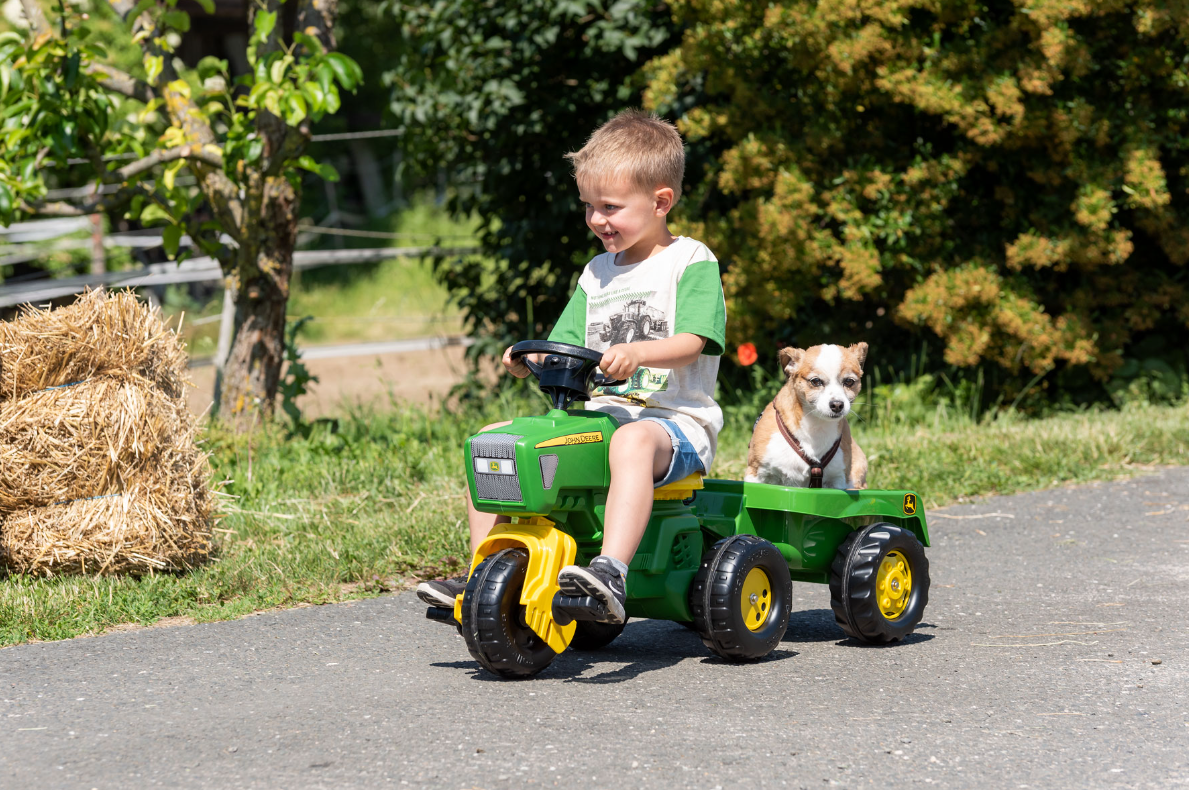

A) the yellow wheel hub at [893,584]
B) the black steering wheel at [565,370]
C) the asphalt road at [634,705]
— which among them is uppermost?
the black steering wheel at [565,370]

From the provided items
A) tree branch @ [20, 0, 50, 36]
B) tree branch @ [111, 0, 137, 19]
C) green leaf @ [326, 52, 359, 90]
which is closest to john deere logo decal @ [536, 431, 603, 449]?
green leaf @ [326, 52, 359, 90]

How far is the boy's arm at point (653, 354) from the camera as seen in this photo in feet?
11.2

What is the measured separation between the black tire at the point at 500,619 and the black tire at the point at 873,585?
997 millimetres

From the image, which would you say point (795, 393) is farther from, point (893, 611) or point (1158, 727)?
point (1158, 727)

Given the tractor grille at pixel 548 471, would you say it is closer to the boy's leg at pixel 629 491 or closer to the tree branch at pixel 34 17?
the boy's leg at pixel 629 491

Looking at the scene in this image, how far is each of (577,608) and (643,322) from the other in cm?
98

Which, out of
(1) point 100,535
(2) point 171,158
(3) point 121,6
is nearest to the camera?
(1) point 100,535

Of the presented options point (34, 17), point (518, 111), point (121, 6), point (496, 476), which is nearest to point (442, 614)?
point (496, 476)

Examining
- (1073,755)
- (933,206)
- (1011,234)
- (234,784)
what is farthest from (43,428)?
(1011,234)

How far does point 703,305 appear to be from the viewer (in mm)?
3717

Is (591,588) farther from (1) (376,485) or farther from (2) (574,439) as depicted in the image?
(1) (376,485)

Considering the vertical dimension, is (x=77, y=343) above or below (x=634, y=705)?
above

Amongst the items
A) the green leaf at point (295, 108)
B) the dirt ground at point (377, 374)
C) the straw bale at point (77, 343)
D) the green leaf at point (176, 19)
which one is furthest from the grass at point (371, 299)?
the straw bale at point (77, 343)

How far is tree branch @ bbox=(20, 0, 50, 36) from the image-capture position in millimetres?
6801
